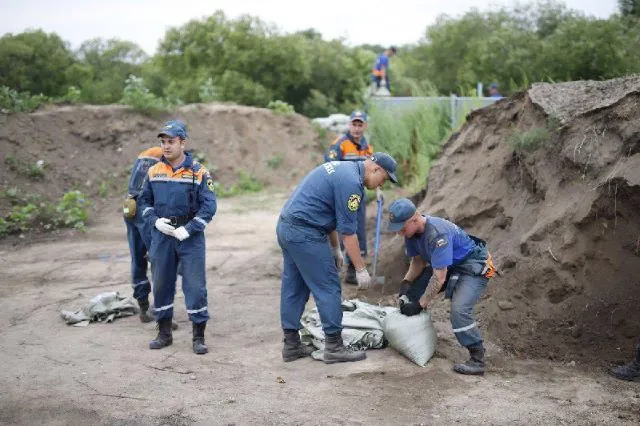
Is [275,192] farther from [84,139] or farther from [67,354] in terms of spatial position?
[67,354]

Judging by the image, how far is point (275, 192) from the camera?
55.9ft

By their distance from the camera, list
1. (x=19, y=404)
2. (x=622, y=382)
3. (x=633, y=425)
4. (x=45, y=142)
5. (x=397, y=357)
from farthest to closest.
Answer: (x=45, y=142) → (x=397, y=357) → (x=622, y=382) → (x=19, y=404) → (x=633, y=425)

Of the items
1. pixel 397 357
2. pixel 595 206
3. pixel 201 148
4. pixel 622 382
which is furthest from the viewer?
pixel 201 148

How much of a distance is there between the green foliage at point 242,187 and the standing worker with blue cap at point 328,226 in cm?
1051

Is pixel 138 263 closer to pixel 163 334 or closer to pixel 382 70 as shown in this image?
pixel 163 334

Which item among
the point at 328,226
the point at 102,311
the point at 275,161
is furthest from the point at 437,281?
the point at 275,161

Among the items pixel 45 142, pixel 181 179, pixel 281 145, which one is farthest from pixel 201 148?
pixel 181 179

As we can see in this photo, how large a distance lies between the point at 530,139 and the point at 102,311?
4851 mm

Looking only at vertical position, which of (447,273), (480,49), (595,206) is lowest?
(447,273)

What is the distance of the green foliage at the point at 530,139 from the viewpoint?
7.68 m

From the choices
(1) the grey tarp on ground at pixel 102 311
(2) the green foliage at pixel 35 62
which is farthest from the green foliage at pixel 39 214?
(2) the green foliage at pixel 35 62

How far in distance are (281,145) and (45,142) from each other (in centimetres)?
589

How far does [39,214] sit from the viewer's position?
12.7m

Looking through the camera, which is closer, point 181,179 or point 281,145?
point 181,179
